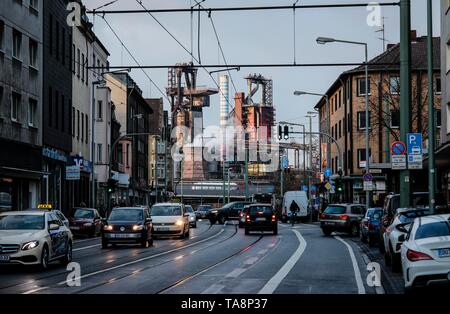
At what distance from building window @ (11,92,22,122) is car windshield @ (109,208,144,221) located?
1014 cm

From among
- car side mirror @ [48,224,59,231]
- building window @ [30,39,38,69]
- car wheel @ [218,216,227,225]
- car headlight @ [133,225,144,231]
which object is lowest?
car wheel @ [218,216,227,225]

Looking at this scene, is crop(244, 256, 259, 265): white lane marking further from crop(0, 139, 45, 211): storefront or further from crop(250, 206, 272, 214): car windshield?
crop(250, 206, 272, 214): car windshield

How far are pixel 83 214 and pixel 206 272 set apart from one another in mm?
24454

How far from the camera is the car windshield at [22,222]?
869 inches

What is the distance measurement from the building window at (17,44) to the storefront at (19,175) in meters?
4.34

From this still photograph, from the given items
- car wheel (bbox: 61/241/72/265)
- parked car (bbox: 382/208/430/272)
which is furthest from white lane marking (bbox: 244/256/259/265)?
car wheel (bbox: 61/241/72/265)

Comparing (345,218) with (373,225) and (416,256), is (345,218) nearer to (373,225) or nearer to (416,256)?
(373,225)

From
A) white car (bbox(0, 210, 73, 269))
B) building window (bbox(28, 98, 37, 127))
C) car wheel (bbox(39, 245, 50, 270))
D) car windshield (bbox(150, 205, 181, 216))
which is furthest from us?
building window (bbox(28, 98, 37, 127))

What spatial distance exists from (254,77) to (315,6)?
147924 millimetres

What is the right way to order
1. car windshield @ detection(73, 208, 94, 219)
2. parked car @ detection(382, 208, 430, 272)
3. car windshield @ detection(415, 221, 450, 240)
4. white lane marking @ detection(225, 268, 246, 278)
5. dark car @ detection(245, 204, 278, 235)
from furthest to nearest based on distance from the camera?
dark car @ detection(245, 204, 278, 235) → car windshield @ detection(73, 208, 94, 219) → parked car @ detection(382, 208, 430, 272) → white lane marking @ detection(225, 268, 246, 278) → car windshield @ detection(415, 221, 450, 240)

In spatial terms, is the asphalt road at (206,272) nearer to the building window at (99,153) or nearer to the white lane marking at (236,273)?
the white lane marking at (236,273)

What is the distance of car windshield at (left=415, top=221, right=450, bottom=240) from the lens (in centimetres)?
1496

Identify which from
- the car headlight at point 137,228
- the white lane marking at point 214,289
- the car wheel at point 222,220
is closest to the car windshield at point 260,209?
the car headlight at point 137,228
